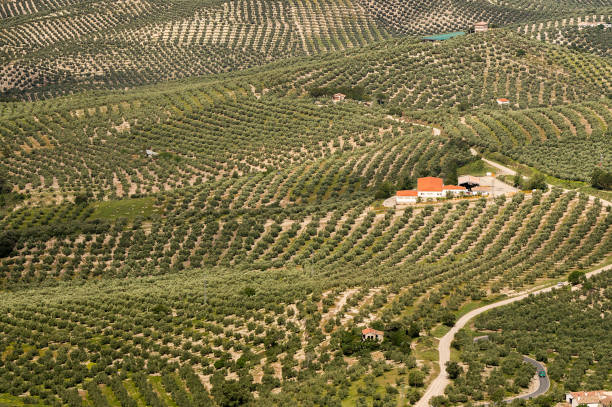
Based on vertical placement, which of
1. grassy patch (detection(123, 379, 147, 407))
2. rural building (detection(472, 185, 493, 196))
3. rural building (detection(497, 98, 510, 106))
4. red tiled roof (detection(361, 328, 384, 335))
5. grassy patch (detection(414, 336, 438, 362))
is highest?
red tiled roof (detection(361, 328, 384, 335))

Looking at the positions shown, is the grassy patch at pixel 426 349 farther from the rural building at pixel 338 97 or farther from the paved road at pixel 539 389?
the rural building at pixel 338 97

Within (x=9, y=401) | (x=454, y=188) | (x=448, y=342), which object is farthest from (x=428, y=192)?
(x=9, y=401)

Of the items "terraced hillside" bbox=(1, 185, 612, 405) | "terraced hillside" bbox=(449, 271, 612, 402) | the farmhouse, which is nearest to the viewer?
"terraced hillside" bbox=(449, 271, 612, 402)

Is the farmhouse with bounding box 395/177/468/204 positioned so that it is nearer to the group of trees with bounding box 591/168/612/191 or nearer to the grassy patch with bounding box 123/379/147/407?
the group of trees with bounding box 591/168/612/191

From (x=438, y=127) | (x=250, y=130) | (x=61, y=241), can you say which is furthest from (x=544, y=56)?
(x=61, y=241)

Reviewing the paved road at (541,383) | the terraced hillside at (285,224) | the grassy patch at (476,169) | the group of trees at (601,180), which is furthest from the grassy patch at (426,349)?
the grassy patch at (476,169)

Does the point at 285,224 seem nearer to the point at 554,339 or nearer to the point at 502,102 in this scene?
the point at 554,339

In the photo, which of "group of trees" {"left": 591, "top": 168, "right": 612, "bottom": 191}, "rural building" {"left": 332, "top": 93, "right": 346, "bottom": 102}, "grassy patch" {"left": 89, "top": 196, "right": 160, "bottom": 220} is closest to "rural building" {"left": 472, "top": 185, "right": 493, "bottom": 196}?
"group of trees" {"left": 591, "top": 168, "right": 612, "bottom": 191}

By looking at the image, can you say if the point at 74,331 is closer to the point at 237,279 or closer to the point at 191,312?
the point at 191,312
